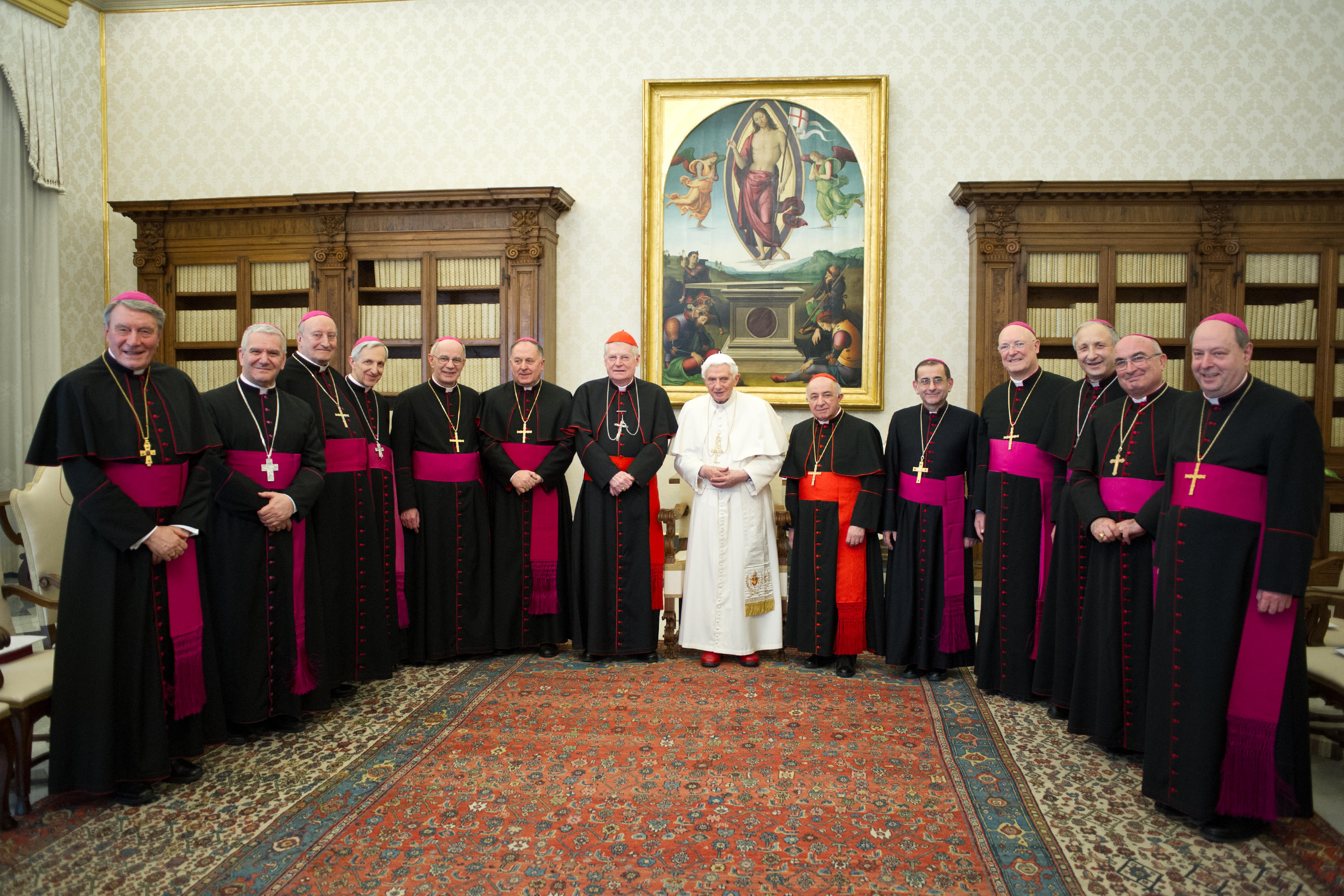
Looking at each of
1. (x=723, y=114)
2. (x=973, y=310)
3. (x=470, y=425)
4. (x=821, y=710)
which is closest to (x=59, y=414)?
(x=470, y=425)

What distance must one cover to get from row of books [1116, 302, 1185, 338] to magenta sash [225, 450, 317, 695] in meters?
5.89

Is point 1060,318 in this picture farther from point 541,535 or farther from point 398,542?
point 398,542

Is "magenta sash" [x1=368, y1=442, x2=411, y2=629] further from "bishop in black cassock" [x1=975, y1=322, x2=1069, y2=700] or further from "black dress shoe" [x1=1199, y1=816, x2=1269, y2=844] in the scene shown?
"black dress shoe" [x1=1199, y1=816, x2=1269, y2=844]

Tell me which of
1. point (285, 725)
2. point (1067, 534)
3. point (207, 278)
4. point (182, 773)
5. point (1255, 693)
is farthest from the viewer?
point (207, 278)

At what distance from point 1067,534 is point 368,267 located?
5.77m

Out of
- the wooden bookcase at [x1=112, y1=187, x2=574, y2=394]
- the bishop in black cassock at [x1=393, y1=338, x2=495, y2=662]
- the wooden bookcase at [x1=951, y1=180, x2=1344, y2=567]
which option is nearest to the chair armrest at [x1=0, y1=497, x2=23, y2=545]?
the bishop in black cassock at [x1=393, y1=338, x2=495, y2=662]

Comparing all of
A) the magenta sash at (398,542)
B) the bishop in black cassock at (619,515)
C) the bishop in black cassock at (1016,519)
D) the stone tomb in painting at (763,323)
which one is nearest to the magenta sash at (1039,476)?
the bishop in black cassock at (1016,519)

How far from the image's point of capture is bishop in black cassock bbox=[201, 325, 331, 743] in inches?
139

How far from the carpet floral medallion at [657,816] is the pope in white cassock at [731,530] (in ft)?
2.44

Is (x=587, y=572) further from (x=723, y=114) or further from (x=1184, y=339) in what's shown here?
(x=1184, y=339)

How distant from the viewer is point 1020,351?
437 cm

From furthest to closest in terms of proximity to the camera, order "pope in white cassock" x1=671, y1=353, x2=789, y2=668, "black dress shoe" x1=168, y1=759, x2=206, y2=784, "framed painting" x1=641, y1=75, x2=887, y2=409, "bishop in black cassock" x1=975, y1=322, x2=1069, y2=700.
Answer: "framed painting" x1=641, y1=75, x2=887, y2=409 → "pope in white cassock" x1=671, y1=353, x2=789, y2=668 → "bishop in black cassock" x1=975, y1=322, x2=1069, y2=700 → "black dress shoe" x1=168, y1=759, x2=206, y2=784

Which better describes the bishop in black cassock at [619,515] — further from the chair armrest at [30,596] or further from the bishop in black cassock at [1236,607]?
the bishop in black cassock at [1236,607]

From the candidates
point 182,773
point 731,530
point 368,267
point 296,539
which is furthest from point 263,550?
point 368,267
